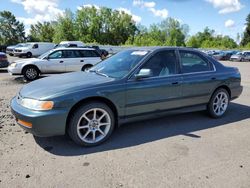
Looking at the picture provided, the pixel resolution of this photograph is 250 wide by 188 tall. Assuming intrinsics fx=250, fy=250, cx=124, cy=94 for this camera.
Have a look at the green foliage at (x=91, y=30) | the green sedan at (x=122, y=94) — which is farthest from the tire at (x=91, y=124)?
the green foliage at (x=91, y=30)

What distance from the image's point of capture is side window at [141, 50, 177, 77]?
4.54 metres

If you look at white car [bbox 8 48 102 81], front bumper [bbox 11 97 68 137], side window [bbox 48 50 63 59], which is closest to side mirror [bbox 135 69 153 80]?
front bumper [bbox 11 97 68 137]

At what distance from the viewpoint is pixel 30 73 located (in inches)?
437

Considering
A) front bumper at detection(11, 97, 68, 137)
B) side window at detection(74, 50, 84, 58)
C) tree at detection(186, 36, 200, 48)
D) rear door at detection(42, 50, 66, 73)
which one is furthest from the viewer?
tree at detection(186, 36, 200, 48)

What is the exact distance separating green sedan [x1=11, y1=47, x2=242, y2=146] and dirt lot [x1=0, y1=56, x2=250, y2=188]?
34cm

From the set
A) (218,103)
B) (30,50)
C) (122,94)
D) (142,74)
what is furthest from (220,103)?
(30,50)

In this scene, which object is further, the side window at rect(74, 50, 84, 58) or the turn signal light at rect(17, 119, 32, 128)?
the side window at rect(74, 50, 84, 58)

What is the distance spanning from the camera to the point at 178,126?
493 centimetres

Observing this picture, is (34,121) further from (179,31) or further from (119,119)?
(179,31)

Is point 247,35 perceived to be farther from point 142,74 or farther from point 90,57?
point 142,74

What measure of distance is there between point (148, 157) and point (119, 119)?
87 cm

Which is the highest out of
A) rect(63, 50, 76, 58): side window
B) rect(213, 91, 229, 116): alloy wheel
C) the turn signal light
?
rect(63, 50, 76, 58): side window

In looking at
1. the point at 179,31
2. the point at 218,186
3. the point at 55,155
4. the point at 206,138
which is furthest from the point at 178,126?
the point at 179,31

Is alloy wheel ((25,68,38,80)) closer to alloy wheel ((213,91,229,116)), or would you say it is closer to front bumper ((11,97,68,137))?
front bumper ((11,97,68,137))
